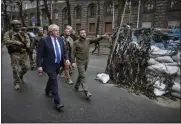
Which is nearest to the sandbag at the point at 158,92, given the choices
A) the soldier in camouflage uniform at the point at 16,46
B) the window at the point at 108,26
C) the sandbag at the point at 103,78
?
→ the sandbag at the point at 103,78

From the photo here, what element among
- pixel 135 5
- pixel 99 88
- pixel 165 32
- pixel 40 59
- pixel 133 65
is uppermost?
pixel 135 5

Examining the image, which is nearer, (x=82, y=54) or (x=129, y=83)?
(x=82, y=54)

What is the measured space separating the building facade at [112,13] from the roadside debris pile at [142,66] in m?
9.00

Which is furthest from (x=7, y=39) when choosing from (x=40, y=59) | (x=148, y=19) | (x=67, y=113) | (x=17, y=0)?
(x=17, y=0)

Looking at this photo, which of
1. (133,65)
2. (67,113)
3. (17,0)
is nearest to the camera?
(67,113)

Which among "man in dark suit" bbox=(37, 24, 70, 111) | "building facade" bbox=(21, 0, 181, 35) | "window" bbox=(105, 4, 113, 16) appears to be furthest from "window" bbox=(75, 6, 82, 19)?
"man in dark suit" bbox=(37, 24, 70, 111)

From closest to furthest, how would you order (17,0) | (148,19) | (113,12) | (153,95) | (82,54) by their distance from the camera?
(153,95), (82,54), (148,19), (113,12), (17,0)

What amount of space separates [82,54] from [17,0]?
1175 inches

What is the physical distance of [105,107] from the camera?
16.0ft

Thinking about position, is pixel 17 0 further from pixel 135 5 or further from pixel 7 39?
pixel 7 39

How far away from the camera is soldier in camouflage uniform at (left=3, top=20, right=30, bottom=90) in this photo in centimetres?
587

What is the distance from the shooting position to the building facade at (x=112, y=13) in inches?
888

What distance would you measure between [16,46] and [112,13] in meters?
24.4

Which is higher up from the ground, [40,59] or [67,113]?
[40,59]
